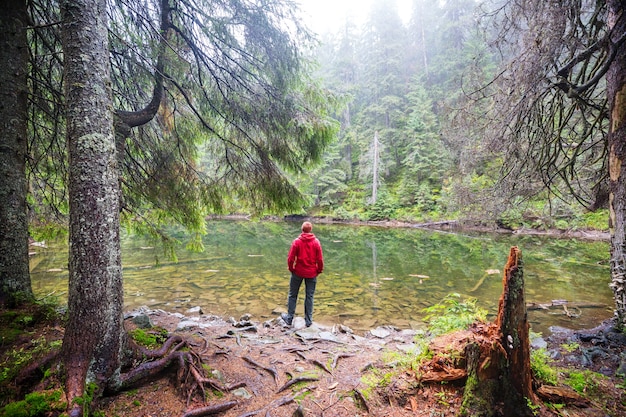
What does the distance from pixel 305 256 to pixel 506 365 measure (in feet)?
12.9

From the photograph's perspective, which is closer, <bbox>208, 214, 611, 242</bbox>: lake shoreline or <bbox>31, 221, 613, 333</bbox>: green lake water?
<bbox>31, 221, 613, 333</bbox>: green lake water

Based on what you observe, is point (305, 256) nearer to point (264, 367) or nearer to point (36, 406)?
point (264, 367)

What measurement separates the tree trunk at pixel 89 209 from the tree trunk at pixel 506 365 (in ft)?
10.4

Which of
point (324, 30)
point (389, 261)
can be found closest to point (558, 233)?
point (389, 261)

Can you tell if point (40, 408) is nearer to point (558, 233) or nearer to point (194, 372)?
point (194, 372)

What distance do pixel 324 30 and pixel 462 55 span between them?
2754 centimetres

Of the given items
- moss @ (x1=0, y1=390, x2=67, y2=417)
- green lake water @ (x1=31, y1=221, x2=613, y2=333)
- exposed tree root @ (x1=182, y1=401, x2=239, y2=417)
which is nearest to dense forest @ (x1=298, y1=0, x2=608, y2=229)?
green lake water @ (x1=31, y1=221, x2=613, y2=333)

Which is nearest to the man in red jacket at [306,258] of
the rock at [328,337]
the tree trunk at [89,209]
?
the rock at [328,337]

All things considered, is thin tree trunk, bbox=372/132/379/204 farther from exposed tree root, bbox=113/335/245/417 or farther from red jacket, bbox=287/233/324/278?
exposed tree root, bbox=113/335/245/417

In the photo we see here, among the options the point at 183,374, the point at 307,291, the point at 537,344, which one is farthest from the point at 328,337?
the point at 537,344

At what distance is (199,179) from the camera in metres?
5.58

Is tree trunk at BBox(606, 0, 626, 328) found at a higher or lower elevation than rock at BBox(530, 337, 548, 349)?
higher

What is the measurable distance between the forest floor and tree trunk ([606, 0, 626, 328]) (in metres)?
1.01

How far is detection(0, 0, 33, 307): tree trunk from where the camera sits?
357 centimetres
